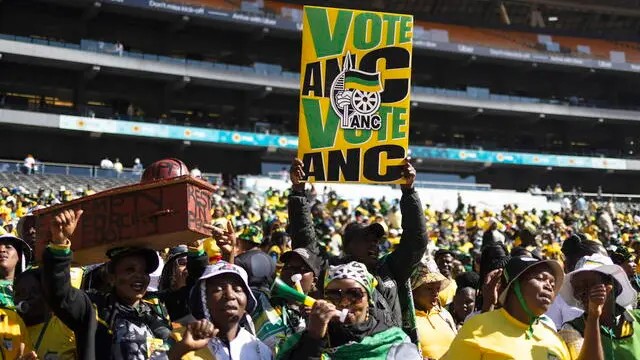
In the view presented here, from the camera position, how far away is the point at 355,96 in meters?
5.84

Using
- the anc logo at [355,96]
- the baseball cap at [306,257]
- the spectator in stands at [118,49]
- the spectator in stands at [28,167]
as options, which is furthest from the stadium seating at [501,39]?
the baseball cap at [306,257]

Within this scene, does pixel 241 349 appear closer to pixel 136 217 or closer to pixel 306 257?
pixel 136 217

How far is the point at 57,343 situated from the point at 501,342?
1934 millimetres

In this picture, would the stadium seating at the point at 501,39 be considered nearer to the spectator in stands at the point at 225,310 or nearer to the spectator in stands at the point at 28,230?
the spectator in stands at the point at 28,230

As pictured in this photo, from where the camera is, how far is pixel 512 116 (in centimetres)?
4378

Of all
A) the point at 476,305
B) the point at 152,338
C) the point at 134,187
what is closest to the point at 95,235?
the point at 134,187

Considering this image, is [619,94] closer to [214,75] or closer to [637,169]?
[637,169]

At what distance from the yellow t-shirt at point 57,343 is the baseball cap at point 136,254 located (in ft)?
1.34

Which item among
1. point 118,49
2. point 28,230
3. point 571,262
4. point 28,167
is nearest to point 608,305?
point 571,262

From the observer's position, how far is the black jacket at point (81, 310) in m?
3.39

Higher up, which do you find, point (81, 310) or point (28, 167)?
point (81, 310)

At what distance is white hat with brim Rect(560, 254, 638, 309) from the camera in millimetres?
4177

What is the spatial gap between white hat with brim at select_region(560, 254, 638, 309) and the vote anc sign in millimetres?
1662

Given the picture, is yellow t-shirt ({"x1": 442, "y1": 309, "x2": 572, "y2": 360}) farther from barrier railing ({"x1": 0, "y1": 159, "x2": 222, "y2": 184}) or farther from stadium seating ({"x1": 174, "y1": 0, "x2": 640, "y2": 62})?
stadium seating ({"x1": 174, "y1": 0, "x2": 640, "y2": 62})
